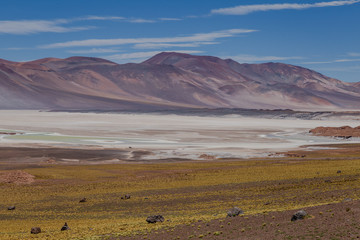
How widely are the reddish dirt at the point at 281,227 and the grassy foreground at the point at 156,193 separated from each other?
57.4 inches

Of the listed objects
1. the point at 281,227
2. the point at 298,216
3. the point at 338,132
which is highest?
the point at 338,132

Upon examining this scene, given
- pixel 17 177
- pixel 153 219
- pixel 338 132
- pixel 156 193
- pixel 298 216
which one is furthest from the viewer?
pixel 338 132

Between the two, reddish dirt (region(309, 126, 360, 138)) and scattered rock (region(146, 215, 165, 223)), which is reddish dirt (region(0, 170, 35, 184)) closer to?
scattered rock (region(146, 215, 165, 223))

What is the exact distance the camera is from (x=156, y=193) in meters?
31.4

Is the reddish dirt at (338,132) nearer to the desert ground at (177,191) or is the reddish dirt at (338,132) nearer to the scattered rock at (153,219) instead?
the desert ground at (177,191)

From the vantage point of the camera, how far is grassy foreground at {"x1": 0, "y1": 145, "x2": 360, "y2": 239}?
885 inches

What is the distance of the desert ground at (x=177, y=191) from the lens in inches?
734

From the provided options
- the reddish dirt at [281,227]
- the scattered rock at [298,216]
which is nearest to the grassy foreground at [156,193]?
the reddish dirt at [281,227]

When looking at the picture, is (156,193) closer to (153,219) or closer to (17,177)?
(153,219)

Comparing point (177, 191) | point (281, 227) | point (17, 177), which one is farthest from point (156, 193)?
point (281, 227)

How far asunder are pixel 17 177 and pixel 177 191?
11.9 metres

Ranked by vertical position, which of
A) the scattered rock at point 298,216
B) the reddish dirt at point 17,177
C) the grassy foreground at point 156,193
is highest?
the scattered rock at point 298,216

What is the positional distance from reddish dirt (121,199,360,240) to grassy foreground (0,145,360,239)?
146 centimetres

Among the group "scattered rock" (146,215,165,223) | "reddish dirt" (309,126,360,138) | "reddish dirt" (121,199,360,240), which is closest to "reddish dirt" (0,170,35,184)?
"scattered rock" (146,215,165,223)
